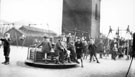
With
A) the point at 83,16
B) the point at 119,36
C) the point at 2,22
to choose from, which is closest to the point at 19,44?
the point at 2,22

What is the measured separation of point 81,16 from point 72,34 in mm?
362

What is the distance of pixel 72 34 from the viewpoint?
2.61 meters

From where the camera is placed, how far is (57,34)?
2516mm

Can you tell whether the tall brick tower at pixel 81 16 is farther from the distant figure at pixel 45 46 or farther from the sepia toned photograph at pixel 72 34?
the distant figure at pixel 45 46

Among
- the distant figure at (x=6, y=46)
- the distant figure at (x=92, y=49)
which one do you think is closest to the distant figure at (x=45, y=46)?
the distant figure at (x=6, y=46)

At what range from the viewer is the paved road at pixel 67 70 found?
2252 mm

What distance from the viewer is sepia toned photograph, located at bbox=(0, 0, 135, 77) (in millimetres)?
2312

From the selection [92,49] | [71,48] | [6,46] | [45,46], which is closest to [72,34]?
[71,48]

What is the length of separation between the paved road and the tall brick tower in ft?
1.82

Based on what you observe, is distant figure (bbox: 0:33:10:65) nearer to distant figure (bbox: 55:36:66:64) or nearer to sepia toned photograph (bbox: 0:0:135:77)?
sepia toned photograph (bbox: 0:0:135:77)

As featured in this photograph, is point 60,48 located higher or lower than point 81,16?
lower

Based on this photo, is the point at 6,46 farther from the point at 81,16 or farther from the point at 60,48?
the point at 81,16

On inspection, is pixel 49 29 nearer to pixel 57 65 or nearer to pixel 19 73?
pixel 57 65

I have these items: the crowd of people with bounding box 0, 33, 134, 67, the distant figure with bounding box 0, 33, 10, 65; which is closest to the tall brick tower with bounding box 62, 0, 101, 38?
the crowd of people with bounding box 0, 33, 134, 67
